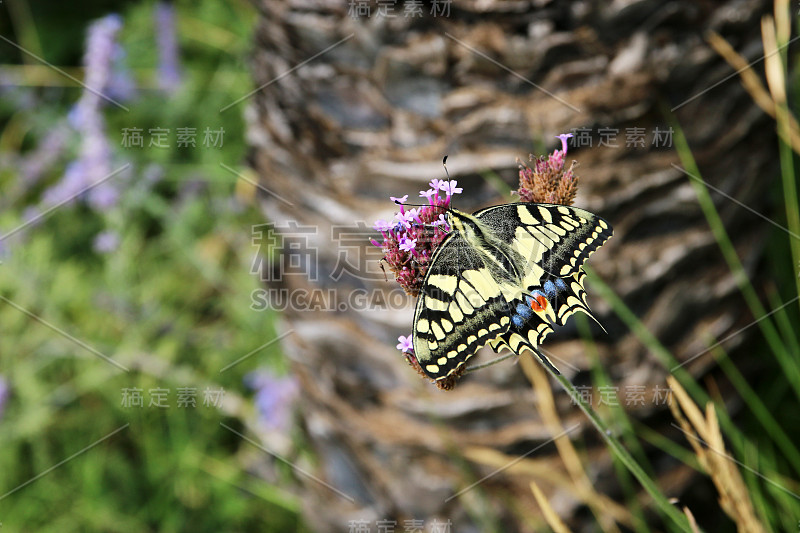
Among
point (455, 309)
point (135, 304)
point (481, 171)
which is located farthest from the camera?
point (135, 304)

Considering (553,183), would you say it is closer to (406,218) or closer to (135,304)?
(406,218)

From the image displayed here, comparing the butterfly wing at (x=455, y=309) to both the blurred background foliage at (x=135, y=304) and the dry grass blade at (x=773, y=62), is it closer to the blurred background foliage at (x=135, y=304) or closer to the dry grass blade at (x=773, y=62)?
the dry grass blade at (x=773, y=62)

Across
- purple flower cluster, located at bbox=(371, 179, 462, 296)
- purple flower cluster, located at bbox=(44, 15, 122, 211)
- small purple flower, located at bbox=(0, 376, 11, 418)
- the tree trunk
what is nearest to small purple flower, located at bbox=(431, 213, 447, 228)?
purple flower cluster, located at bbox=(371, 179, 462, 296)

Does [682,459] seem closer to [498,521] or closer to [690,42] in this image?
[498,521]

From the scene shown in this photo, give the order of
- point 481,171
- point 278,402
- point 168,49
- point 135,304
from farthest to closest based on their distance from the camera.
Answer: point 168,49, point 135,304, point 278,402, point 481,171

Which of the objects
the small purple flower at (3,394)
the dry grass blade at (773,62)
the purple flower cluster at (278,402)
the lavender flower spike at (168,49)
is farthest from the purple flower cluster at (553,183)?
the lavender flower spike at (168,49)

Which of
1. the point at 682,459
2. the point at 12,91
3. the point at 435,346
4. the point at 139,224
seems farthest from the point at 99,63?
the point at 682,459

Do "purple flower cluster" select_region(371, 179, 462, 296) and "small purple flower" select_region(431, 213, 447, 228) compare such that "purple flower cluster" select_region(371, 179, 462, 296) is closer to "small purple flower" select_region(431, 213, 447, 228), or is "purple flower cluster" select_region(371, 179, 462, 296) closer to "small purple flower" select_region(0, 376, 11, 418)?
"small purple flower" select_region(431, 213, 447, 228)

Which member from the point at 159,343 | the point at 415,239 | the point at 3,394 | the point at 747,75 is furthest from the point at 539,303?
the point at 3,394
